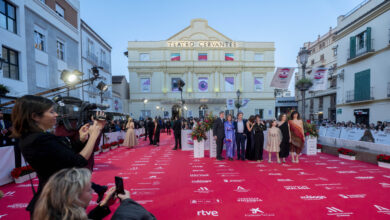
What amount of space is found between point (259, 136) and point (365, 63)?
15385 mm

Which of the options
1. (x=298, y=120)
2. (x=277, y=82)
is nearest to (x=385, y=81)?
(x=277, y=82)

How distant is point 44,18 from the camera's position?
13086 millimetres

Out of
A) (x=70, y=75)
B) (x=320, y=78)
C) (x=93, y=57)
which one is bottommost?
(x=320, y=78)

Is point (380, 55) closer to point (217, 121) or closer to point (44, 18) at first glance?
point (217, 121)

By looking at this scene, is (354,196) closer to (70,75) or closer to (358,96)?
(70,75)

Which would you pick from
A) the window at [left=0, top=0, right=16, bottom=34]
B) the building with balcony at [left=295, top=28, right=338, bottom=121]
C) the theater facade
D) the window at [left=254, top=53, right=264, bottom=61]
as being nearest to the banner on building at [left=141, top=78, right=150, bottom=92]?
the theater facade

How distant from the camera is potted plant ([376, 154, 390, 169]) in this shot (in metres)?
6.02

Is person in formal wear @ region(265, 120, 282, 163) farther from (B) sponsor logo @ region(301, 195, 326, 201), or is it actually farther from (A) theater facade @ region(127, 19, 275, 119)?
(A) theater facade @ region(127, 19, 275, 119)

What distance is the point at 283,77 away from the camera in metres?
8.69

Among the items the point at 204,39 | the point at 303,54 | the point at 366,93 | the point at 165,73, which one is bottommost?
the point at 366,93

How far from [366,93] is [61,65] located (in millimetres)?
25398

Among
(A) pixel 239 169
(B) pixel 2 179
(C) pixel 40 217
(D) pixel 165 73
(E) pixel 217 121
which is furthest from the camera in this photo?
(D) pixel 165 73

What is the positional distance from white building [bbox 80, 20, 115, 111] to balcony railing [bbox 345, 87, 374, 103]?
22.9 metres

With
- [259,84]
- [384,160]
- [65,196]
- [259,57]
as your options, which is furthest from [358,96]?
[65,196]
